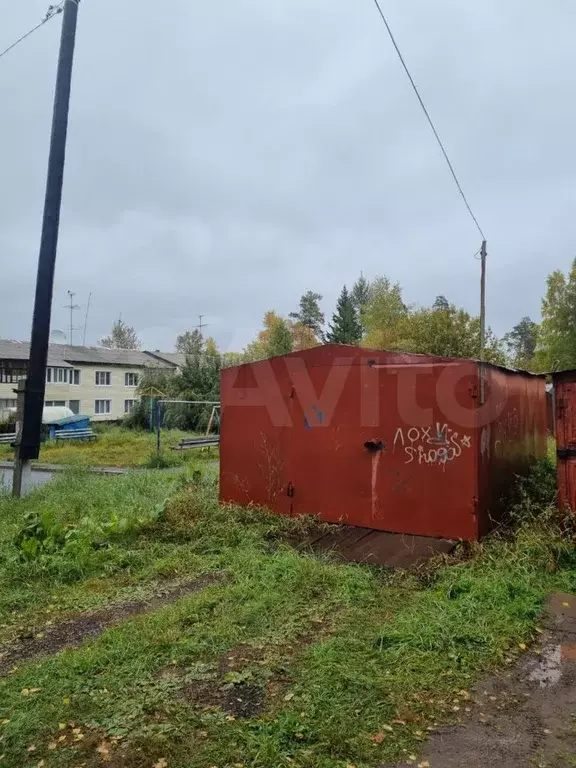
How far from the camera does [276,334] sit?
4284 cm

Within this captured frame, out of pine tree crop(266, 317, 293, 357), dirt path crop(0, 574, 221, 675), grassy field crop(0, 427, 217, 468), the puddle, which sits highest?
pine tree crop(266, 317, 293, 357)

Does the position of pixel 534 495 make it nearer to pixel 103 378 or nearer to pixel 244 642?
pixel 244 642

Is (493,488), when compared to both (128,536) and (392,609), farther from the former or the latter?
(128,536)

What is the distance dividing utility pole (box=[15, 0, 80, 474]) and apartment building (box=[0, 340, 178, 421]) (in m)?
23.3

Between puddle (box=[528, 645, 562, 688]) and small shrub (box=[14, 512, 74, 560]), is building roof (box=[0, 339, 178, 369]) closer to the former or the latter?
small shrub (box=[14, 512, 74, 560])

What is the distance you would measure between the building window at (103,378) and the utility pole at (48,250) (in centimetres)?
2898

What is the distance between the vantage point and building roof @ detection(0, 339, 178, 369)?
32.3 metres

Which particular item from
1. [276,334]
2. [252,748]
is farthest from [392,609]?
[276,334]

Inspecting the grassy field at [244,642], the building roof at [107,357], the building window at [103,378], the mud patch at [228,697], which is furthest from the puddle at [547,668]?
the building window at [103,378]

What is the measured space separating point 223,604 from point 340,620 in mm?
1000

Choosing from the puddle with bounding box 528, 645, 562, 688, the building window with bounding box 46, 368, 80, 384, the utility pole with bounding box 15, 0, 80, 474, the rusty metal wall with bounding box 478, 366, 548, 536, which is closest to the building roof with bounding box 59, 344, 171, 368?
the building window with bounding box 46, 368, 80, 384

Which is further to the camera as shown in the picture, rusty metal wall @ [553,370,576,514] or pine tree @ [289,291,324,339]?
pine tree @ [289,291,324,339]

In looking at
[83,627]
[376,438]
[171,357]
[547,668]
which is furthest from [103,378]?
[547,668]

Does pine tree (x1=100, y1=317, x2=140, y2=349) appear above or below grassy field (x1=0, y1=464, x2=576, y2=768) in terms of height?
above
